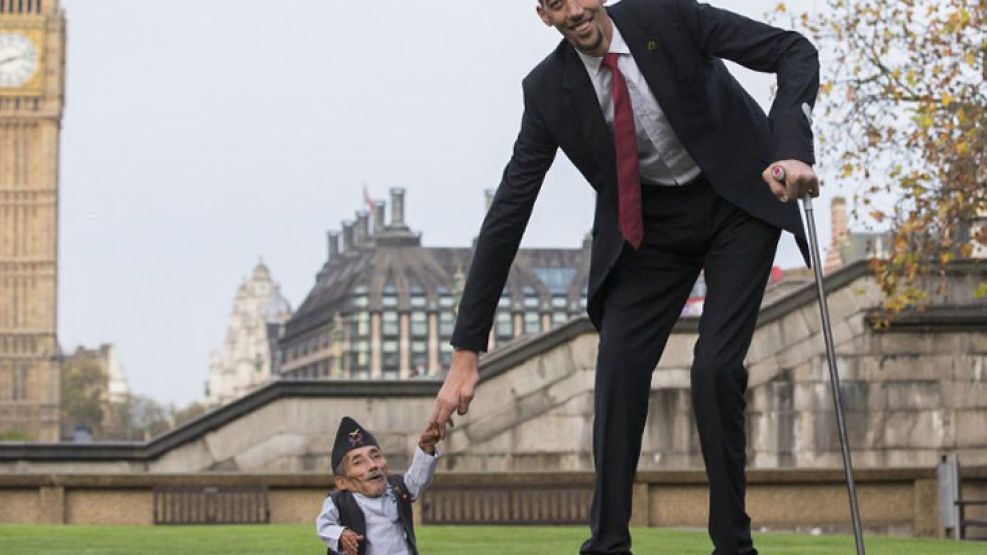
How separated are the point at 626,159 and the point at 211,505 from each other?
13.7 metres

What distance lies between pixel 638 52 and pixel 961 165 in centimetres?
1633

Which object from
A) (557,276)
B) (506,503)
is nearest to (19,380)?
(557,276)

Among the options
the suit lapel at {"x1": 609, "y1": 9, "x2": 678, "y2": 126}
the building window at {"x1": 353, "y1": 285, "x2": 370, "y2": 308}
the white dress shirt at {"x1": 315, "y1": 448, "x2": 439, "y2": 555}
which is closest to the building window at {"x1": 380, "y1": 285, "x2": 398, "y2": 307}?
the building window at {"x1": 353, "y1": 285, "x2": 370, "y2": 308}

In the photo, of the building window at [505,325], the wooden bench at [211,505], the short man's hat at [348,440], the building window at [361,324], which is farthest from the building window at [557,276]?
the short man's hat at [348,440]

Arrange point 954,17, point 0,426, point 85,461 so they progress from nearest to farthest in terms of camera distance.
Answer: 1. point 954,17
2. point 85,461
3. point 0,426

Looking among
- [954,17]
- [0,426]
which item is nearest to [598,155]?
[954,17]

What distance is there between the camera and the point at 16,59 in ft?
578

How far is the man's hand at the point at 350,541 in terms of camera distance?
8117 millimetres

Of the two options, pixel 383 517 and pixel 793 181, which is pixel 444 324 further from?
pixel 793 181

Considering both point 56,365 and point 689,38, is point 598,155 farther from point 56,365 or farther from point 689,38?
point 56,365

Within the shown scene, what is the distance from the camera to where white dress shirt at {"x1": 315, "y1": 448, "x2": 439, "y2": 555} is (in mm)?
8156

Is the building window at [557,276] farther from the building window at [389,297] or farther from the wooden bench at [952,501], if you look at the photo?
the wooden bench at [952,501]

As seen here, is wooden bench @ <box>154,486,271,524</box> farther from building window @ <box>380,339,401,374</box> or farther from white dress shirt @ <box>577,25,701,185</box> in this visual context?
building window @ <box>380,339,401,374</box>

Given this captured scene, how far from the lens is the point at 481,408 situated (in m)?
24.5
